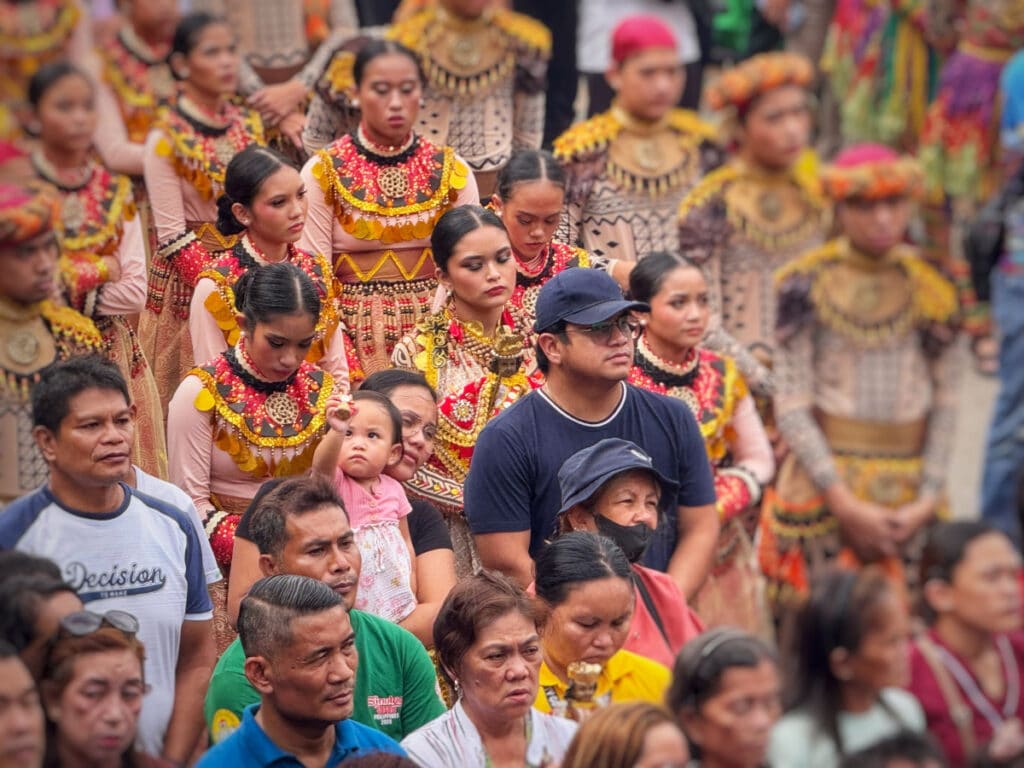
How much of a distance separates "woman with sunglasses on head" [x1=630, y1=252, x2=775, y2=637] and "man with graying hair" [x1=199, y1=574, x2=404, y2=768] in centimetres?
245

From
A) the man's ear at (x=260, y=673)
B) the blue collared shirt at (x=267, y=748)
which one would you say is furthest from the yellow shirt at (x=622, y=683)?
the man's ear at (x=260, y=673)

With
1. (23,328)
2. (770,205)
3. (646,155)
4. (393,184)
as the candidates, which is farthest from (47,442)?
(770,205)

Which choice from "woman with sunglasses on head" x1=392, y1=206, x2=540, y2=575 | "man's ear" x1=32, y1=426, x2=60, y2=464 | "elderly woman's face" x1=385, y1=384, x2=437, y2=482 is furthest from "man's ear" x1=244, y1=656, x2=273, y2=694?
→ "woman with sunglasses on head" x1=392, y1=206, x2=540, y2=575

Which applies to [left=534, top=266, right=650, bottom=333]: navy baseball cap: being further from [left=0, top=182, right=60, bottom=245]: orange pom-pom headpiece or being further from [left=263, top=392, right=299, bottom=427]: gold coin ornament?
[left=0, top=182, right=60, bottom=245]: orange pom-pom headpiece

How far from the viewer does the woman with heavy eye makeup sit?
19.9 ft

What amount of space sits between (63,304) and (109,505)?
7.21ft

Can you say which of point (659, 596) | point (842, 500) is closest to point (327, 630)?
point (659, 596)

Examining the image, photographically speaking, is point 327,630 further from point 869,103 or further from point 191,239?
point 869,103

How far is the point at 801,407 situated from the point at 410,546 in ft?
12.0

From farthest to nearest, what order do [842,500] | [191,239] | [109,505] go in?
[842,500], [191,239], [109,505]

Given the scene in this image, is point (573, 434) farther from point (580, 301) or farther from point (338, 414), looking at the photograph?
point (338, 414)

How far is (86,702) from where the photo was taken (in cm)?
561

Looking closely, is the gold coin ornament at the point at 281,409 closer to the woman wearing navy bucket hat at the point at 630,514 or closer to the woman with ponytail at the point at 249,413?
the woman with ponytail at the point at 249,413

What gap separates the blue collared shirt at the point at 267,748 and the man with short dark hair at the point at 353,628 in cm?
41
